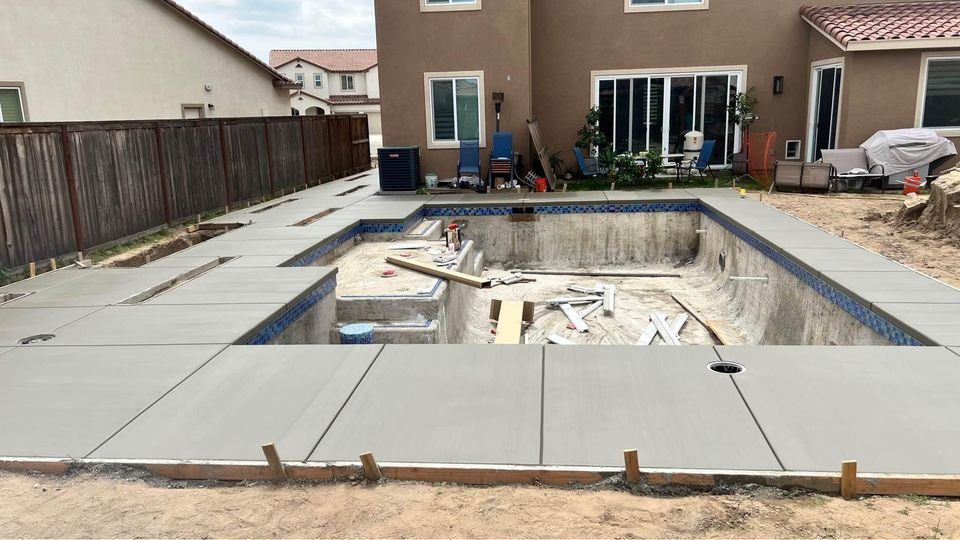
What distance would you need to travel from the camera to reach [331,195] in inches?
529

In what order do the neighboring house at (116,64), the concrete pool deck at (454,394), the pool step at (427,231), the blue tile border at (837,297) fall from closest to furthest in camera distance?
1. the concrete pool deck at (454,394)
2. the blue tile border at (837,297)
3. the pool step at (427,231)
4. the neighboring house at (116,64)

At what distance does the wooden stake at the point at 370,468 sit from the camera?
9.87 ft

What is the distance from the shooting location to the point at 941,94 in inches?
470

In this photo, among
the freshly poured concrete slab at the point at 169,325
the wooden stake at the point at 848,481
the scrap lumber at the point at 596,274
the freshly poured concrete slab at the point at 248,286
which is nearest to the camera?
the wooden stake at the point at 848,481

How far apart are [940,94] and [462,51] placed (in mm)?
8599

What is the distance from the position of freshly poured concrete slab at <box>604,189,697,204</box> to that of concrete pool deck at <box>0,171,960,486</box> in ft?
18.5

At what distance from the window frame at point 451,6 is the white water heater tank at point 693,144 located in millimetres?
4884

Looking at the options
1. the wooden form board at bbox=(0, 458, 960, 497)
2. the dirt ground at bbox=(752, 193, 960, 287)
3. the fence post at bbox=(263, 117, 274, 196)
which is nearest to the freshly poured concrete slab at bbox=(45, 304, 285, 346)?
the wooden form board at bbox=(0, 458, 960, 497)

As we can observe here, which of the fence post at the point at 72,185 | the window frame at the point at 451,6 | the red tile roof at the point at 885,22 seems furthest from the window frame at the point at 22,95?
the red tile roof at the point at 885,22

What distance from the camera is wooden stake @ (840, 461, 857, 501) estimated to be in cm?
281

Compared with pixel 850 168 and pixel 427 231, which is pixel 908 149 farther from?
pixel 427 231

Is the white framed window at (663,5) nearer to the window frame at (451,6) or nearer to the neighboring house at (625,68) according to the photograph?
the neighboring house at (625,68)

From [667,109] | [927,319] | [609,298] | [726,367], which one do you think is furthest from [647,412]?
[667,109]

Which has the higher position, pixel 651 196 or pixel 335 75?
pixel 335 75
